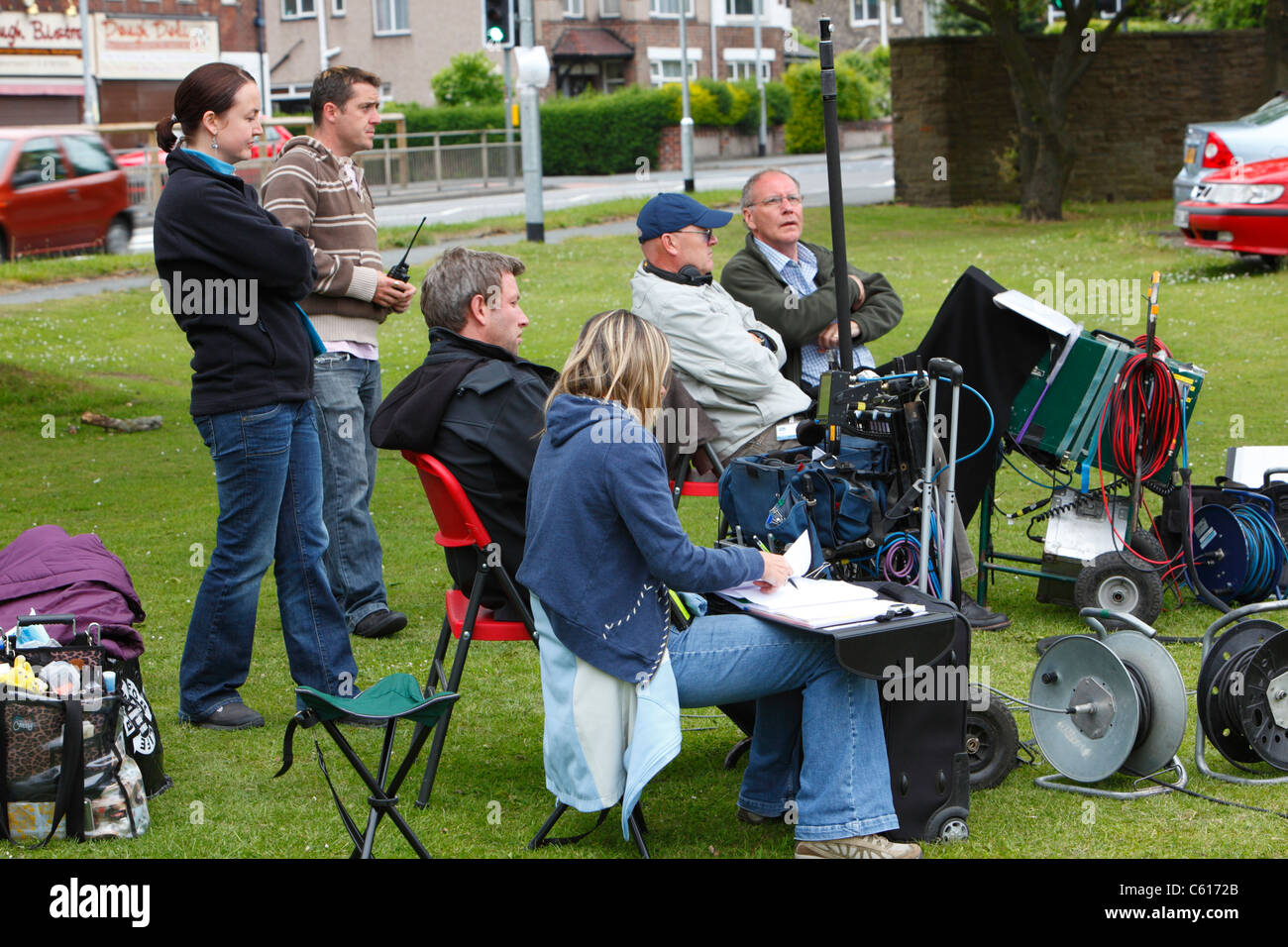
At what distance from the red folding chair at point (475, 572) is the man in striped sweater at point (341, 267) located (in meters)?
1.33

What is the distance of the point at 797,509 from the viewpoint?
191 inches

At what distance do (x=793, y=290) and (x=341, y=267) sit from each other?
6.19 feet

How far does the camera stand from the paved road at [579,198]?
19094mm

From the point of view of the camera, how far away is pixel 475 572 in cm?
461

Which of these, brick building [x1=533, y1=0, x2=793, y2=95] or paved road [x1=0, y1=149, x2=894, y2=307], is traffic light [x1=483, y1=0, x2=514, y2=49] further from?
brick building [x1=533, y1=0, x2=793, y2=95]

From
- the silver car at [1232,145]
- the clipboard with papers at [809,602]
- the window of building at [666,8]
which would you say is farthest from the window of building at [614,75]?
the clipboard with papers at [809,602]

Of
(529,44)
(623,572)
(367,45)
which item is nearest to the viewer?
(623,572)

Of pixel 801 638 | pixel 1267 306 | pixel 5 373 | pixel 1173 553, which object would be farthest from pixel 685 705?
pixel 1267 306

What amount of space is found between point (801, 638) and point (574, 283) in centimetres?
1420

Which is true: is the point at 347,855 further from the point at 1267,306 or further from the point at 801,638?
the point at 1267,306

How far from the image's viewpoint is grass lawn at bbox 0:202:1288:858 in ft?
13.6

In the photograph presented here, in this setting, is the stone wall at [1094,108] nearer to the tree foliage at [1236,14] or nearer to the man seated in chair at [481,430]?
the tree foliage at [1236,14]

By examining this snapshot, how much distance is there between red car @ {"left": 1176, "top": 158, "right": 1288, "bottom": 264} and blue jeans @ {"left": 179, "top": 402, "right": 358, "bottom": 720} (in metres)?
12.2

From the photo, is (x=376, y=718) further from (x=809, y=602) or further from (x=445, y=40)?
(x=445, y=40)
